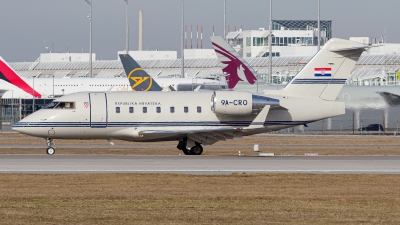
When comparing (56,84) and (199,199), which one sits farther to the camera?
(56,84)

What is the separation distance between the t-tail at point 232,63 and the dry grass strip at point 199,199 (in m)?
42.0

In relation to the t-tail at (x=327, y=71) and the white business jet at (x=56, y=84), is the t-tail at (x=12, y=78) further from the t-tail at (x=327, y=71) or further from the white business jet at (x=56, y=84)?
the t-tail at (x=327, y=71)

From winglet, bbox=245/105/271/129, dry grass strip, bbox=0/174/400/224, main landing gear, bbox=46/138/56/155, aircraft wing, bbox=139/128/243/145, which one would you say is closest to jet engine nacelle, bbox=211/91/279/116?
winglet, bbox=245/105/271/129

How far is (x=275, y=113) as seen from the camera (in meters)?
38.9

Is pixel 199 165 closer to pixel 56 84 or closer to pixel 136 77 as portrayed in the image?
→ pixel 136 77

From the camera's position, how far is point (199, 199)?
68.3ft

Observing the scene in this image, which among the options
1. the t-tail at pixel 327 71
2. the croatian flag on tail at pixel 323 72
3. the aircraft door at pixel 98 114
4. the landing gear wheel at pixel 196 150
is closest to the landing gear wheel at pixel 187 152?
the landing gear wheel at pixel 196 150

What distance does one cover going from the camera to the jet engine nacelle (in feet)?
125

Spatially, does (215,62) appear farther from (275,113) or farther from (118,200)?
(118,200)

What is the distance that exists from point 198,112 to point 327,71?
677 cm

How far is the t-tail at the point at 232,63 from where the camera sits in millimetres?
68625

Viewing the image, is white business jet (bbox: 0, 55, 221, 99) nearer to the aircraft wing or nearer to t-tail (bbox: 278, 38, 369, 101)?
t-tail (bbox: 278, 38, 369, 101)

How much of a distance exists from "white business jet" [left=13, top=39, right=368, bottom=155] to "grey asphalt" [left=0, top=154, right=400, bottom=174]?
210cm

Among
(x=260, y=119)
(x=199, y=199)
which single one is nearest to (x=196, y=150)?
(x=260, y=119)
